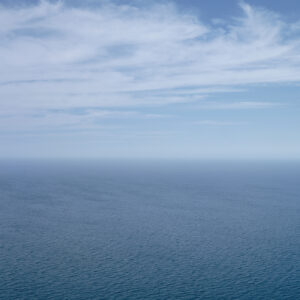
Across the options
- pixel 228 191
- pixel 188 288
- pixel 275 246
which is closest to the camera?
pixel 188 288

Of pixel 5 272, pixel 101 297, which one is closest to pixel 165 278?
pixel 101 297

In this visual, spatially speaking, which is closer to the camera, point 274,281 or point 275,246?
point 274,281

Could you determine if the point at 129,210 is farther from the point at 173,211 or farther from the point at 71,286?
the point at 71,286

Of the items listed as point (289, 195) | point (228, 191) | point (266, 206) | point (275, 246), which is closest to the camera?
point (275, 246)

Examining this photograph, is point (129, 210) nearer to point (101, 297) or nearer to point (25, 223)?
point (25, 223)

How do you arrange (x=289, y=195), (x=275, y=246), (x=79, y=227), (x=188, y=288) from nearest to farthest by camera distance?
(x=188, y=288) < (x=275, y=246) < (x=79, y=227) < (x=289, y=195)

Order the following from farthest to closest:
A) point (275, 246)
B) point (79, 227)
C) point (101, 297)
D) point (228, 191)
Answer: point (228, 191), point (79, 227), point (275, 246), point (101, 297)

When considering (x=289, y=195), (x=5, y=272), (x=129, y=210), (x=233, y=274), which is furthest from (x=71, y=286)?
(x=289, y=195)

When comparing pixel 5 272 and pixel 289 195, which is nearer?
pixel 5 272
